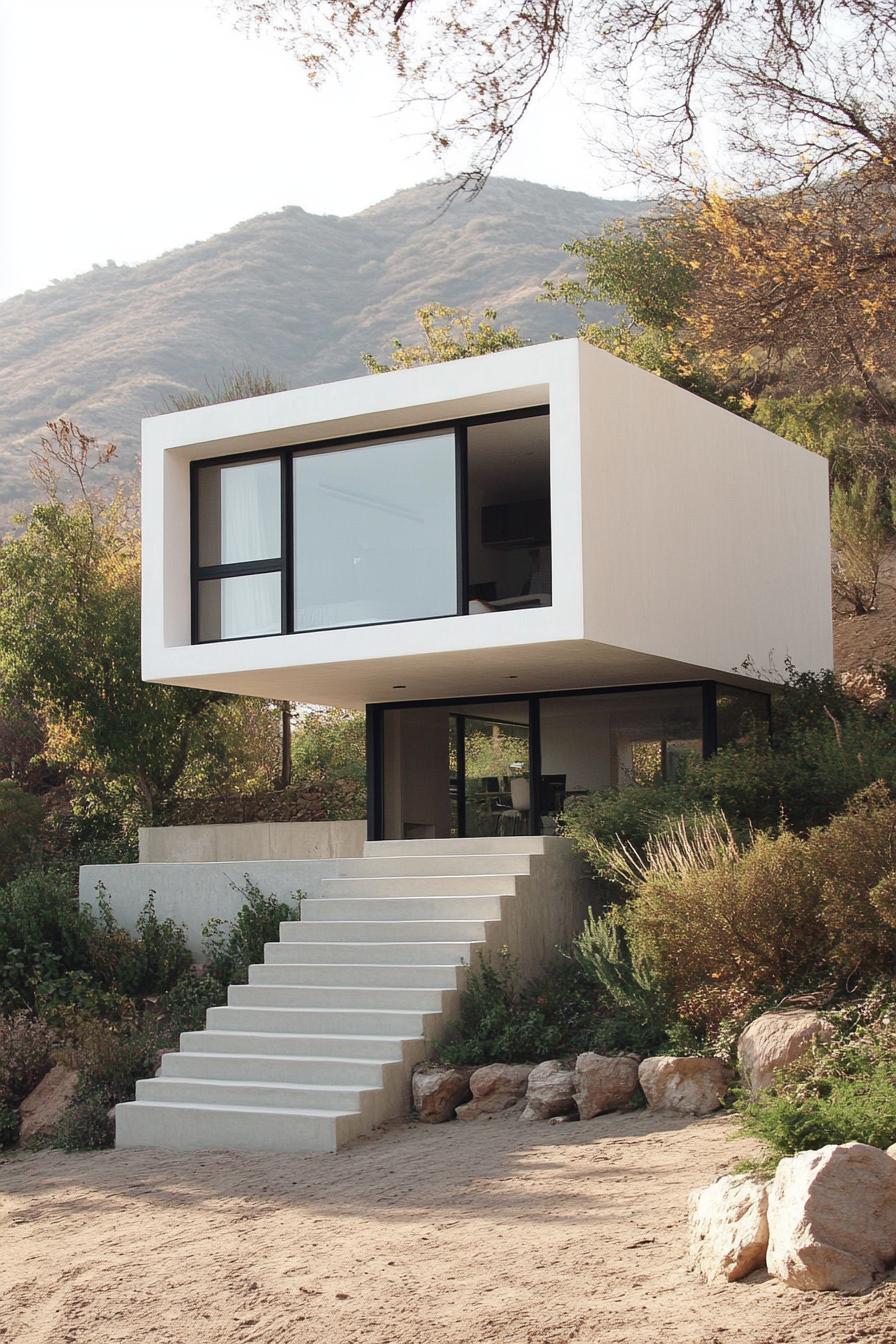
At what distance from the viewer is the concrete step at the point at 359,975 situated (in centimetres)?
1165

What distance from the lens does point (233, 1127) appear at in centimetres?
1038

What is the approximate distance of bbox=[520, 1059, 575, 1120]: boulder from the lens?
9.73m

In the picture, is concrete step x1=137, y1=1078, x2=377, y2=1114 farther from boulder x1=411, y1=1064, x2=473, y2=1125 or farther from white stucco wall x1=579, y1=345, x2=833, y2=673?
white stucco wall x1=579, y1=345, x2=833, y2=673

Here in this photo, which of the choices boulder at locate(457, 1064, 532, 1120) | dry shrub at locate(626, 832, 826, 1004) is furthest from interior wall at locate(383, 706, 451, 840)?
dry shrub at locate(626, 832, 826, 1004)

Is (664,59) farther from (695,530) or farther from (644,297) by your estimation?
(644,297)

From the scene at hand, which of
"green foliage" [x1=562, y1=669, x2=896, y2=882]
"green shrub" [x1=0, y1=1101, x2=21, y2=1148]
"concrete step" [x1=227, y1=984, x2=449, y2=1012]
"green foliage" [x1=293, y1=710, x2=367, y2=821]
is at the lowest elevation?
"green shrub" [x1=0, y1=1101, x2=21, y2=1148]

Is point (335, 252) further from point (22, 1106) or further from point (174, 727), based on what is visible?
point (22, 1106)

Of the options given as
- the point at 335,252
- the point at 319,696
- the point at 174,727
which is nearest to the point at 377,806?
the point at 319,696

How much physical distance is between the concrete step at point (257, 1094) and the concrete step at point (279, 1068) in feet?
0.17

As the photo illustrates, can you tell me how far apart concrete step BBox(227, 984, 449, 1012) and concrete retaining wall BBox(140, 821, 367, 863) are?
12.8 feet

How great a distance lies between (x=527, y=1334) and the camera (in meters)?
5.55

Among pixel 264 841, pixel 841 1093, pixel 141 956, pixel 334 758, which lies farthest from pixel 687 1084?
pixel 334 758

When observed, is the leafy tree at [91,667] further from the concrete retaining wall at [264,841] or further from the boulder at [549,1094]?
the boulder at [549,1094]

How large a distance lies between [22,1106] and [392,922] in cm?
340
